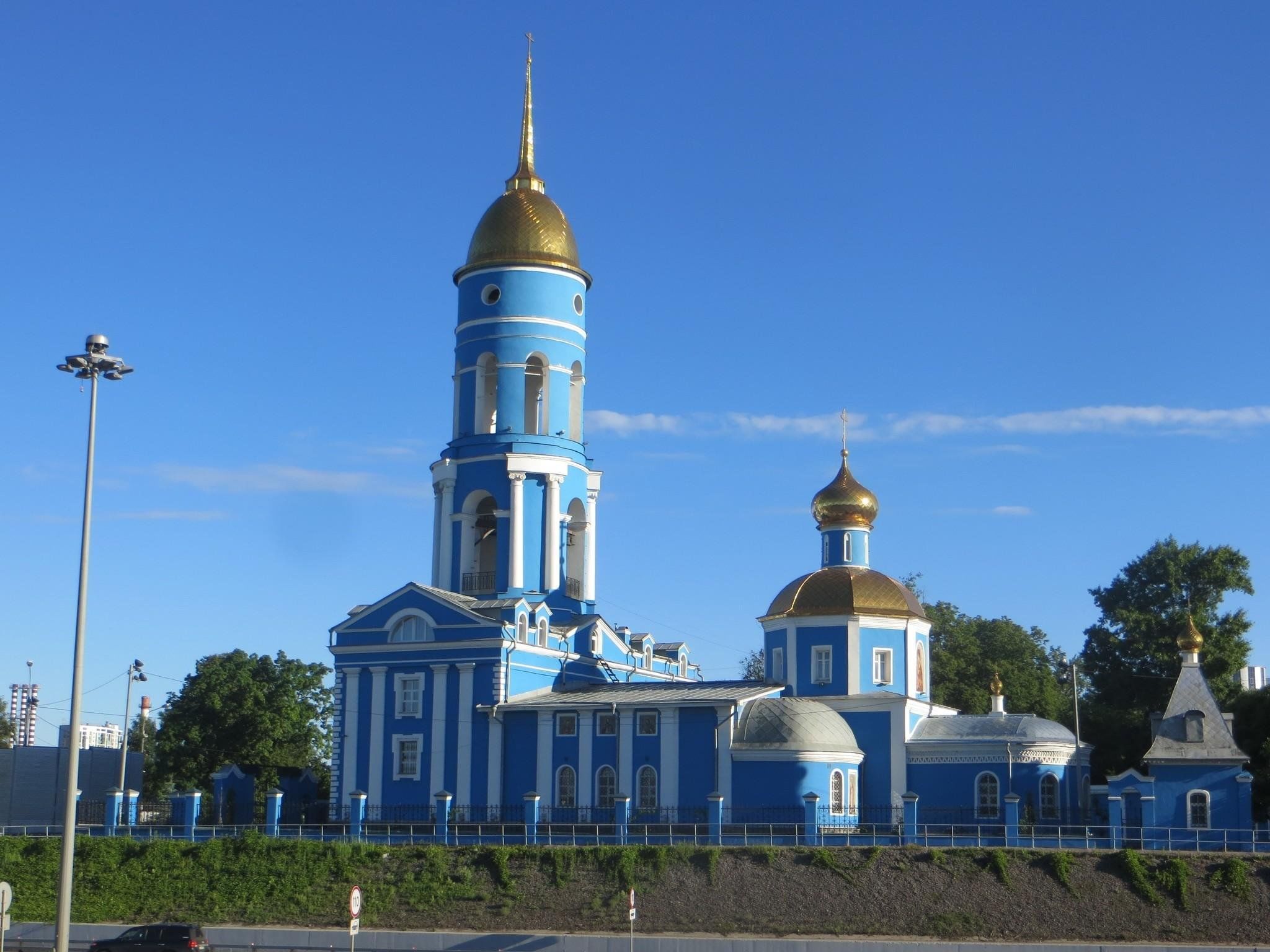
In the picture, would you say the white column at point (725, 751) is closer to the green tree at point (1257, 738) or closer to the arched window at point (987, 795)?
the arched window at point (987, 795)

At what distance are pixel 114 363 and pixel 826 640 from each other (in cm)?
2410

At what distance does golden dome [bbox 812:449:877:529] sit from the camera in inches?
1736

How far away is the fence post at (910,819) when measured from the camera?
1346 inches

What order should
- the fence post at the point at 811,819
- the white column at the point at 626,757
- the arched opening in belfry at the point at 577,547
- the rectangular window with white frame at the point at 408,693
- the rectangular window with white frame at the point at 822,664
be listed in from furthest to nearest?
the arched opening in belfry at the point at 577,547 → the rectangular window with white frame at the point at 822,664 → the rectangular window with white frame at the point at 408,693 → the white column at the point at 626,757 → the fence post at the point at 811,819

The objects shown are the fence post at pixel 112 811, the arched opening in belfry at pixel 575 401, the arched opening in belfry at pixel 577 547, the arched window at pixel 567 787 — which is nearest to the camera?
the fence post at pixel 112 811

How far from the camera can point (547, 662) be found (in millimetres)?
43375

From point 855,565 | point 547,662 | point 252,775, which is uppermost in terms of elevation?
point 855,565

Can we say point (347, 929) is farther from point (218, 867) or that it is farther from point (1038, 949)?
point (1038, 949)

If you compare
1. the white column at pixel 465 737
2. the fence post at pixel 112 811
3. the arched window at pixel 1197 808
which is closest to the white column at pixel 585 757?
the white column at pixel 465 737

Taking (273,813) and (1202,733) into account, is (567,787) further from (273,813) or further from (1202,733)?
(1202,733)

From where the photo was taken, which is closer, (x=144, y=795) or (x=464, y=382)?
(x=464, y=382)

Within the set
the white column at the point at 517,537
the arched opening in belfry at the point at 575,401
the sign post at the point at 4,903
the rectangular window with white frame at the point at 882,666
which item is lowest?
the sign post at the point at 4,903

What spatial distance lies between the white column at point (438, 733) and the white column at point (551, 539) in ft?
15.6

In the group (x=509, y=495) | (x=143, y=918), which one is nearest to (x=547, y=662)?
(x=509, y=495)
